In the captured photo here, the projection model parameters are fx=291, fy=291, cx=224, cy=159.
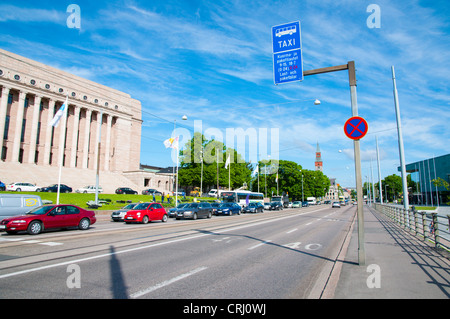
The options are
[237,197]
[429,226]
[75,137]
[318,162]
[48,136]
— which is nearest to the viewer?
[429,226]

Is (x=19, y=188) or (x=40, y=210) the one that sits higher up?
(x=19, y=188)

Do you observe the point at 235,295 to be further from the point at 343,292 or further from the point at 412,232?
the point at 412,232

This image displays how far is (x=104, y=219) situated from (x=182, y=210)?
21.8 feet

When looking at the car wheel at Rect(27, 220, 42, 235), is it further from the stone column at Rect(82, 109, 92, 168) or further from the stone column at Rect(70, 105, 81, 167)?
the stone column at Rect(82, 109, 92, 168)

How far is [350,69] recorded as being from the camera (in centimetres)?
858

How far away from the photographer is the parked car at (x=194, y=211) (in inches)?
1024

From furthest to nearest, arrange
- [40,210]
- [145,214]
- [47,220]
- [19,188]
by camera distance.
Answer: [19,188], [145,214], [40,210], [47,220]

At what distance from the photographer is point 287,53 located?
10406 mm

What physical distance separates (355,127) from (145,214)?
56.2ft

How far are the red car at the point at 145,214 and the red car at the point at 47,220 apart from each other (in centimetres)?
370

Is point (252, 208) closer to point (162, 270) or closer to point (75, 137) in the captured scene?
point (162, 270)

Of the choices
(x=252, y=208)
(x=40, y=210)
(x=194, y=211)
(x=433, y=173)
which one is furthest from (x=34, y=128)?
(x=433, y=173)

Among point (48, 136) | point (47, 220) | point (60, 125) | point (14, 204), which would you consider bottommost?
point (47, 220)

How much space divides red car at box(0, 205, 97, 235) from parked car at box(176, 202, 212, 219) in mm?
9568
